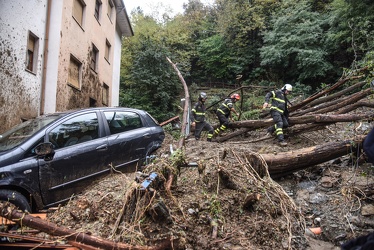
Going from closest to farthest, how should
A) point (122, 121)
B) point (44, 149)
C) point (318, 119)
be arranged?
1. point (44, 149)
2. point (122, 121)
3. point (318, 119)

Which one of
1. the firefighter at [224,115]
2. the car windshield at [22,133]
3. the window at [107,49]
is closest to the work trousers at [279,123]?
the firefighter at [224,115]

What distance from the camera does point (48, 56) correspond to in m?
9.16

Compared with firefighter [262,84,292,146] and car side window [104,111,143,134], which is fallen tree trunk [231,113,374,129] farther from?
car side window [104,111,143,134]

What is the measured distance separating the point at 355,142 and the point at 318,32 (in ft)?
52.7

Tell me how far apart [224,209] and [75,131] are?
8.42 ft

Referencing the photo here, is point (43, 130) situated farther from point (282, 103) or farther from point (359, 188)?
point (282, 103)

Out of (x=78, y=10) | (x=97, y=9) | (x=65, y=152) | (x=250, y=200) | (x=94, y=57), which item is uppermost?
(x=97, y=9)

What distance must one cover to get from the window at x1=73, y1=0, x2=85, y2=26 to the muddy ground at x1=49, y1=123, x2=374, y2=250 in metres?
9.24

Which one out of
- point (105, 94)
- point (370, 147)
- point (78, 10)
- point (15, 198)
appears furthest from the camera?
point (105, 94)

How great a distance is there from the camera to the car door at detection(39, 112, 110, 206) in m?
3.48

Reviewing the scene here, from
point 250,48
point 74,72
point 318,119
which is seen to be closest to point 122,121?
point 318,119

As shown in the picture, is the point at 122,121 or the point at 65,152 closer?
the point at 65,152

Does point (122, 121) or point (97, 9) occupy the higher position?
point (97, 9)

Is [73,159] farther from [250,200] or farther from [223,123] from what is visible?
[223,123]
